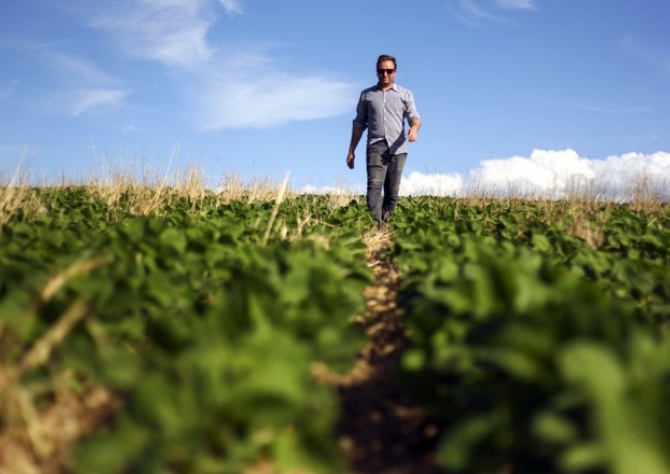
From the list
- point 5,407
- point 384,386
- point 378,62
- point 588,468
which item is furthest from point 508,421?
point 378,62

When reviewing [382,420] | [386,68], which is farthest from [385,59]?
[382,420]

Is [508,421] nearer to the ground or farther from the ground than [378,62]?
nearer to the ground

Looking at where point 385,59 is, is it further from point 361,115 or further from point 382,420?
point 382,420

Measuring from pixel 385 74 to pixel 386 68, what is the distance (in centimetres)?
8

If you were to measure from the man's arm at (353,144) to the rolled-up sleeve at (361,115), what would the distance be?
66 millimetres

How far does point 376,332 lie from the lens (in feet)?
12.8

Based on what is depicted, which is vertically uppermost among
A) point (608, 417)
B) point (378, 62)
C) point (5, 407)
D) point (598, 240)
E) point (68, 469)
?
point (378, 62)

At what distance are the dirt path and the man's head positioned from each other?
17.4 feet

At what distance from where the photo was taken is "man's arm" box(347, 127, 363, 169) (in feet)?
29.7

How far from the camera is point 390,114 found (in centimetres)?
849

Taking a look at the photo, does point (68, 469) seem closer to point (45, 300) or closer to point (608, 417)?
point (45, 300)

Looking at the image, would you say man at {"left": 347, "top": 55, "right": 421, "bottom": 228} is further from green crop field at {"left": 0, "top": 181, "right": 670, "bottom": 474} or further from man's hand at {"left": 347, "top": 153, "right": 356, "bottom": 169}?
green crop field at {"left": 0, "top": 181, "right": 670, "bottom": 474}

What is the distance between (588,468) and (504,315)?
2.25 ft

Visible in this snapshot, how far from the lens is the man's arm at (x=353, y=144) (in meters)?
9.05
